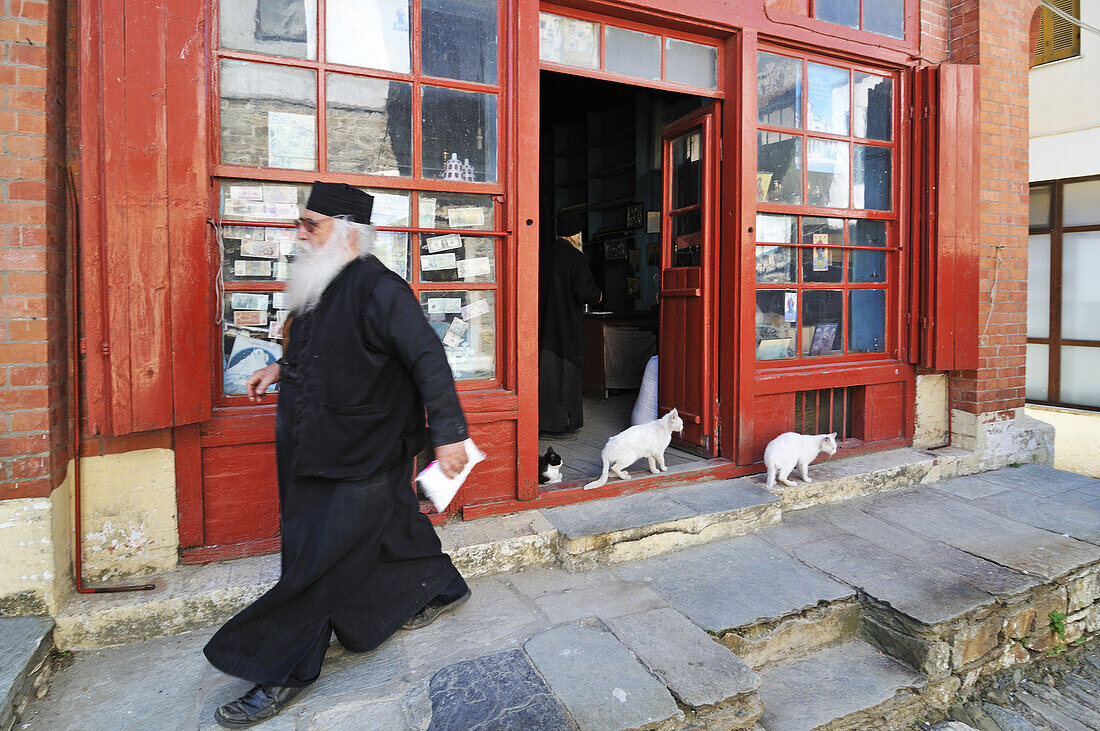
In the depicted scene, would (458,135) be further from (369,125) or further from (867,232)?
(867,232)

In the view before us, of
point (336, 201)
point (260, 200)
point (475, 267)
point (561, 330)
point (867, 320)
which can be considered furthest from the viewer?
point (561, 330)

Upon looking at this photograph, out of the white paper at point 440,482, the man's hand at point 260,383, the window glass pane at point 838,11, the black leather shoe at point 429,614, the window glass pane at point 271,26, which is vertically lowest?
the black leather shoe at point 429,614

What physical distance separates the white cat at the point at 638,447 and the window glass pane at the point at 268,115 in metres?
2.39

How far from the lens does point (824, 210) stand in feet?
16.4

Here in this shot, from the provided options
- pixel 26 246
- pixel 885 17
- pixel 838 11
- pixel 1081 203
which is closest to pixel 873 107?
pixel 885 17

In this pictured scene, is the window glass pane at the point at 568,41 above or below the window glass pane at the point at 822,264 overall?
above

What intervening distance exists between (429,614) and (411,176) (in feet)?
7.39

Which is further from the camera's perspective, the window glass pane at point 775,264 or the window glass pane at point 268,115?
the window glass pane at point 775,264

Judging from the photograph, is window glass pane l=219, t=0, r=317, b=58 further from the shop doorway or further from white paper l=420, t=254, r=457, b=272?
the shop doorway

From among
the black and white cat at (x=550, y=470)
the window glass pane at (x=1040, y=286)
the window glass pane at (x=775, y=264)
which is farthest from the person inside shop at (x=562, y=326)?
the window glass pane at (x=1040, y=286)

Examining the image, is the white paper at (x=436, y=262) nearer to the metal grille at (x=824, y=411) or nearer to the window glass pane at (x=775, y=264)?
the window glass pane at (x=775, y=264)

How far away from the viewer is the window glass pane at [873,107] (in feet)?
16.9

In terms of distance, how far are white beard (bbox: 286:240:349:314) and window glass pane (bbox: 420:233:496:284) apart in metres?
1.11

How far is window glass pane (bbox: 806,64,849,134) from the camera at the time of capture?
16.2ft
